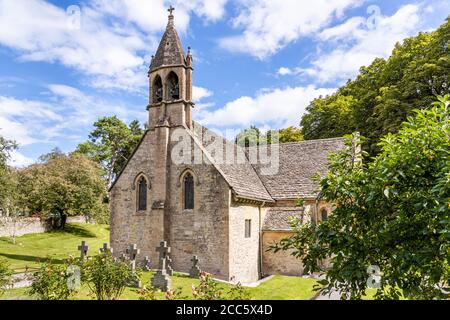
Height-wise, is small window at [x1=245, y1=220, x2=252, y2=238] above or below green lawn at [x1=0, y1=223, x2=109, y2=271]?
above

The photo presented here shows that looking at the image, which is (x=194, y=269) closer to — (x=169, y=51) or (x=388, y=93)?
(x=169, y=51)

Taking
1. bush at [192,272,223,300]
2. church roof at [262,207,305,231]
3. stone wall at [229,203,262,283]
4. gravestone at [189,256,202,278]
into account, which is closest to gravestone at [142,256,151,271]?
gravestone at [189,256,202,278]

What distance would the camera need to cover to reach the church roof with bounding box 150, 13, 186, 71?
2106cm

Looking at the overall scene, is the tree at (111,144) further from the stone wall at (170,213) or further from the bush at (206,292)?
the bush at (206,292)

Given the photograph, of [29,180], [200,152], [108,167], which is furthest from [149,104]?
[108,167]

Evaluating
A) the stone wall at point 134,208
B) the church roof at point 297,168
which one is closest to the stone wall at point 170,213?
the stone wall at point 134,208

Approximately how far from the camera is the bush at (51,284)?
9.14m

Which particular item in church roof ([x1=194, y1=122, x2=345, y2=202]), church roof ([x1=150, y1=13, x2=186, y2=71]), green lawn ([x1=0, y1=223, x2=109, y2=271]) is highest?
church roof ([x1=150, y1=13, x2=186, y2=71])

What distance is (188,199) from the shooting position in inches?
779

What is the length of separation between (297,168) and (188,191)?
10.7 metres

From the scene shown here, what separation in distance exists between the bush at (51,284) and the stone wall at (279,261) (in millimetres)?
14074

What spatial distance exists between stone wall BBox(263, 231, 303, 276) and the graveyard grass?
3.29 ft

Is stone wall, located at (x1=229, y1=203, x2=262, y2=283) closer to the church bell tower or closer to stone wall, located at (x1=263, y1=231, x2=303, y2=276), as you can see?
stone wall, located at (x1=263, y1=231, x2=303, y2=276)
